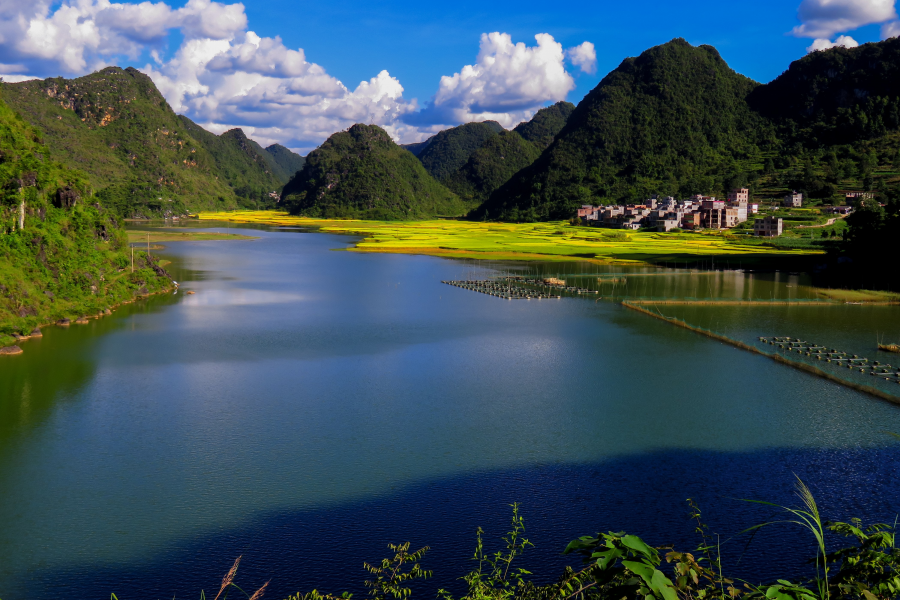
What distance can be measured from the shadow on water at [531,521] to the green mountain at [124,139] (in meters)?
111

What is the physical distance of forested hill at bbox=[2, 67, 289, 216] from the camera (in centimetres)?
12006

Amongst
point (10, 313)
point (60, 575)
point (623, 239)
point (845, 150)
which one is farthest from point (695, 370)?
point (845, 150)

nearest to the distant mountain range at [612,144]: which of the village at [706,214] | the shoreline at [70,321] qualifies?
the village at [706,214]

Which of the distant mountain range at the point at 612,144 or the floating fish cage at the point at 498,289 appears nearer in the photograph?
the floating fish cage at the point at 498,289

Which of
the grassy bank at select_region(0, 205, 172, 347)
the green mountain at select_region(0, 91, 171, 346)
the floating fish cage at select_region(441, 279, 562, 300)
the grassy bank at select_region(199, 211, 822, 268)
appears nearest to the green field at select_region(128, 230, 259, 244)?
the grassy bank at select_region(199, 211, 822, 268)

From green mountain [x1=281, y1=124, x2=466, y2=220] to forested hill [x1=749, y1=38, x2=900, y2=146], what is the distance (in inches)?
2855

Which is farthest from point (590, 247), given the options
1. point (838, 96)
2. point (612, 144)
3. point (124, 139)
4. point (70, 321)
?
point (124, 139)

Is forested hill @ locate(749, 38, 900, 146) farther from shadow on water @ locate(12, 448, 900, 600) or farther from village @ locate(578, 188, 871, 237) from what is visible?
shadow on water @ locate(12, 448, 900, 600)

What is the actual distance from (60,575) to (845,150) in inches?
4403

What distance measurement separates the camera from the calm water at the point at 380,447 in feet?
33.9

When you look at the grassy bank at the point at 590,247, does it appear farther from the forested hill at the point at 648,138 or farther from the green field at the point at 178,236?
the forested hill at the point at 648,138

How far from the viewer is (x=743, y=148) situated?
387 feet

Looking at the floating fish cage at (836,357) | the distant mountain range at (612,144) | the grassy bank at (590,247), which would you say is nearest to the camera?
the floating fish cage at (836,357)

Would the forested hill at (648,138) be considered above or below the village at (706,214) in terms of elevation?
above
